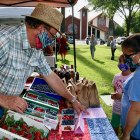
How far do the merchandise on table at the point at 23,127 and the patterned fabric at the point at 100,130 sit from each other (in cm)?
51

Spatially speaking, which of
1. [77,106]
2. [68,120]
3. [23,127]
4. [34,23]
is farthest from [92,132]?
[34,23]

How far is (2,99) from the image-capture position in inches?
89.3

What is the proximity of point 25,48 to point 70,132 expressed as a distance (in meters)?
0.83

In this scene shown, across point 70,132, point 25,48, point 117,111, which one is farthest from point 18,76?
point 117,111

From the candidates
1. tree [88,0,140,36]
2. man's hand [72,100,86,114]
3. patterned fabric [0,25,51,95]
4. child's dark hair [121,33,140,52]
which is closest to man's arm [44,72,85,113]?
man's hand [72,100,86,114]

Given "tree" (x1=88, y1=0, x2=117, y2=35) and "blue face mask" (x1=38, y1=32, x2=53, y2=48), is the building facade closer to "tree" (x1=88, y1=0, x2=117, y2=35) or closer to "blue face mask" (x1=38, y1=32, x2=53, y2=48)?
"tree" (x1=88, y1=0, x2=117, y2=35)

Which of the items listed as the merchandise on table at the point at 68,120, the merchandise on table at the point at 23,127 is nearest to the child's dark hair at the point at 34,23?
the merchandise on table at the point at 23,127

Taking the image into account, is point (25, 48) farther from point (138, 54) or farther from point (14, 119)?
point (138, 54)

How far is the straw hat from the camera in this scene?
7.98 ft

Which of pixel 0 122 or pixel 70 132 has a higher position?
pixel 0 122

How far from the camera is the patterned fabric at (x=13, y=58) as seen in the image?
2.42 metres

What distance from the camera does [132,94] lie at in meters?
2.32

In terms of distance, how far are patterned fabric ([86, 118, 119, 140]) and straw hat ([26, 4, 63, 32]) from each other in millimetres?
973

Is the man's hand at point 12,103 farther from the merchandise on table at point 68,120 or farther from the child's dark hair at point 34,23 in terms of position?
the child's dark hair at point 34,23
